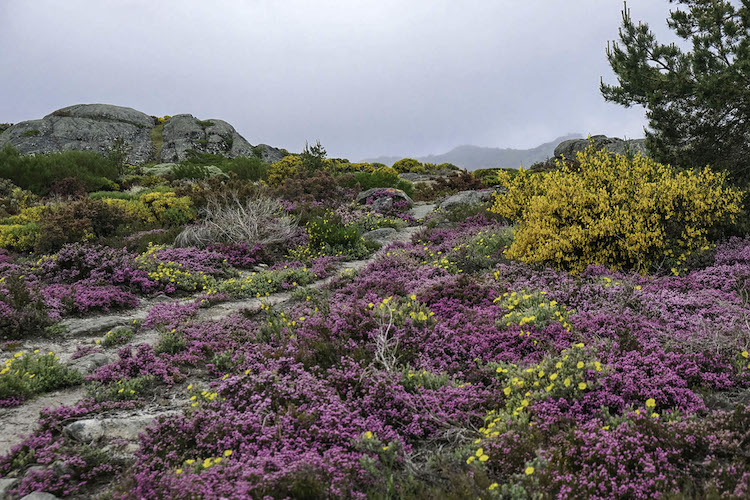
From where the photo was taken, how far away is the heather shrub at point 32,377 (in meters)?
4.91

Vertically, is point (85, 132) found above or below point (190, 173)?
above

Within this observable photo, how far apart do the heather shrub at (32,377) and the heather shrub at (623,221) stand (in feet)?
24.0

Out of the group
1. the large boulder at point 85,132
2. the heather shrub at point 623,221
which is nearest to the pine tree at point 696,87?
the heather shrub at point 623,221

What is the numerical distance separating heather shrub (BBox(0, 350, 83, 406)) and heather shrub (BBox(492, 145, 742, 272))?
7.31 meters

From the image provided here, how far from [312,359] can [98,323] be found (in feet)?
15.3

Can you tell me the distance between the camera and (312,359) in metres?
5.20

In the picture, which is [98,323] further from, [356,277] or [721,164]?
[721,164]

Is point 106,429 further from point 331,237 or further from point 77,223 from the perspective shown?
point 77,223

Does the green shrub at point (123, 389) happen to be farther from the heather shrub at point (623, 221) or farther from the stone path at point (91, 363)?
the heather shrub at point (623, 221)

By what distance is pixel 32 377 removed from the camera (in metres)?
5.18

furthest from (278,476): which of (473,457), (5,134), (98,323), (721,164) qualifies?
(5,134)

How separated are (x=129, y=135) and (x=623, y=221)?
62.9m

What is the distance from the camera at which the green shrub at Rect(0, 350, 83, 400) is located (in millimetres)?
4934

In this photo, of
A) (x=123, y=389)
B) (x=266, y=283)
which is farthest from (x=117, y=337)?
(x=266, y=283)
